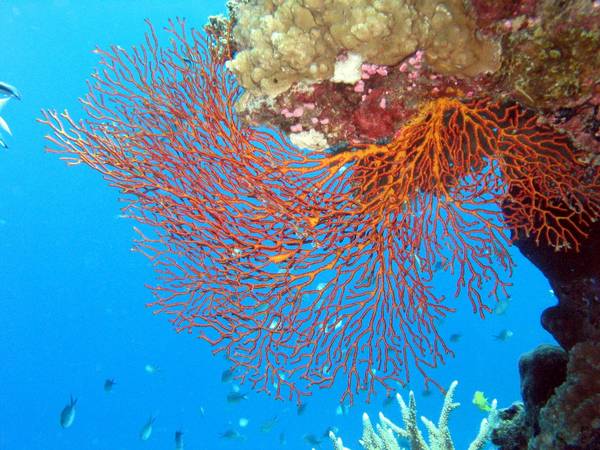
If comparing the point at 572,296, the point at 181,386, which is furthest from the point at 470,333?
the point at 572,296

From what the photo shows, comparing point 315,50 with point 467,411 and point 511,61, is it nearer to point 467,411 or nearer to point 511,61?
point 511,61

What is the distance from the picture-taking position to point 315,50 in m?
3.15

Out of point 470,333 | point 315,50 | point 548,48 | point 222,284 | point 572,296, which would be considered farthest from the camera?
point 470,333

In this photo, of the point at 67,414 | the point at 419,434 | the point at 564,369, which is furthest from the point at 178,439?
the point at 564,369

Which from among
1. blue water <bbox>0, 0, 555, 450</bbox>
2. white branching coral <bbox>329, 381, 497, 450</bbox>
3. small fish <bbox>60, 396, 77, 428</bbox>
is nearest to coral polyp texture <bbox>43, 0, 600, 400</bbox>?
white branching coral <bbox>329, 381, 497, 450</bbox>

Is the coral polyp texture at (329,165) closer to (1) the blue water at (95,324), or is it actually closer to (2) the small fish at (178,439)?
(2) the small fish at (178,439)

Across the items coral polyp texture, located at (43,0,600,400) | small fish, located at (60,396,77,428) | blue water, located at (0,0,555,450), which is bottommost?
small fish, located at (60,396,77,428)

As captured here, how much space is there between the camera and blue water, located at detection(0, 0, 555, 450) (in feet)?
167

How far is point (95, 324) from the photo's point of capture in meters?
62.0

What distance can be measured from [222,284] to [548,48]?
327 cm

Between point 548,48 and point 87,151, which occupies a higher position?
point 548,48

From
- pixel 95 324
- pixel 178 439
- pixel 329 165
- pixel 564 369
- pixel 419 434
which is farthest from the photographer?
pixel 95 324

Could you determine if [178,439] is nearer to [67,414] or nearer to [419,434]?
[67,414]

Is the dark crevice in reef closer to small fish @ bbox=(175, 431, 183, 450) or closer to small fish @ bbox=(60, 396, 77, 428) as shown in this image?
small fish @ bbox=(175, 431, 183, 450)
